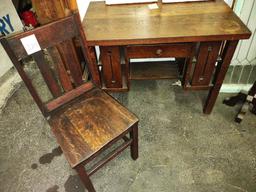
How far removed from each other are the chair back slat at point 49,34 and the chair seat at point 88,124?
0.40 meters

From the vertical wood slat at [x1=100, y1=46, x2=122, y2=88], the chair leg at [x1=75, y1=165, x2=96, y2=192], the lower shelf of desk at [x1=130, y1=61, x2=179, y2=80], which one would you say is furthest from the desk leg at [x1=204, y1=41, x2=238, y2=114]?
the chair leg at [x1=75, y1=165, x2=96, y2=192]

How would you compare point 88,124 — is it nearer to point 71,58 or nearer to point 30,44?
point 71,58

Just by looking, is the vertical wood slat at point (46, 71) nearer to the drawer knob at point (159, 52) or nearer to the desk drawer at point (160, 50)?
the desk drawer at point (160, 50)

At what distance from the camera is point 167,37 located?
1.19 m

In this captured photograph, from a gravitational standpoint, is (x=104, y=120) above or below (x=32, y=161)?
above

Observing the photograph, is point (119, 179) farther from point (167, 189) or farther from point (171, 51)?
point (171, 51)

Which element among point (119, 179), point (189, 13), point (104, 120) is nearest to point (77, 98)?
point (104, 120)

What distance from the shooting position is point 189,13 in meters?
1.42

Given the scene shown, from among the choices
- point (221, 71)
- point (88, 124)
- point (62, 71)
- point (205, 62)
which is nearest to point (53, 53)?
point (62, 71)

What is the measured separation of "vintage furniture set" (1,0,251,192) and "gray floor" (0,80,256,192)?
20cm

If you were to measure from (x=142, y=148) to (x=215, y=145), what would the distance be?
0.55 metres

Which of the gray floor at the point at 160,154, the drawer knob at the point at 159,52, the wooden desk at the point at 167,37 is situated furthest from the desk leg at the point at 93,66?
the gray floor at the point at 160,154

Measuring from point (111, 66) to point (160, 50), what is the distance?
1.14 feet

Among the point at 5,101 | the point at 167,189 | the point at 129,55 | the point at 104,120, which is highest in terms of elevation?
the point at 129,55
